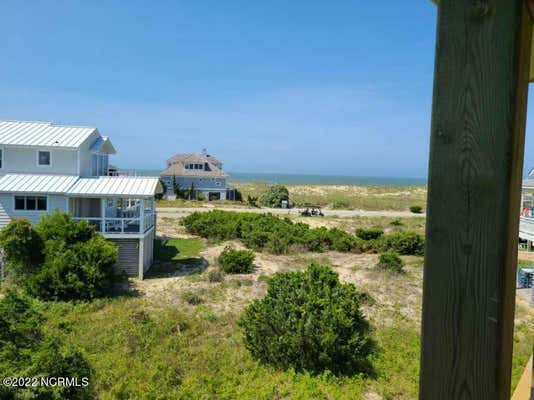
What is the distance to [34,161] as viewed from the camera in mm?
16656

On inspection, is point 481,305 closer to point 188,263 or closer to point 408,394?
point 408,394

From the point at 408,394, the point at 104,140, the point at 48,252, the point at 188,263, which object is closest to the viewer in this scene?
the point at 408,394

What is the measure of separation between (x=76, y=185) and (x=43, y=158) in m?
2.55

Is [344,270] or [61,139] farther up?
[61,139]

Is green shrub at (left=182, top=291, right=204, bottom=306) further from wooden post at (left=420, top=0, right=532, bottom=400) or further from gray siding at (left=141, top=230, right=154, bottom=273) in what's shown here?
wooden post at (left=420, top=0, right=532, bottom=400)

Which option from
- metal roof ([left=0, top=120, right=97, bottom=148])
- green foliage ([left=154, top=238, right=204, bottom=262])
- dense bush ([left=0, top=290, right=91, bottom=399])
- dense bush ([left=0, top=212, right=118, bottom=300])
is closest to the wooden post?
dense bush ([left=0, top=290, right=91, bottom=399])

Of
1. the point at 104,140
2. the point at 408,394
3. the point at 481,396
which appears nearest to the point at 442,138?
the point at 481,396

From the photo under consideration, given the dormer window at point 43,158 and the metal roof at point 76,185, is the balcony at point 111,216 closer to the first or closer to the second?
the metal roof at point 76,185

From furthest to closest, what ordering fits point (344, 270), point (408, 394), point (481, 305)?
point (344, 270)
point (408, 394)
point (481, 305)

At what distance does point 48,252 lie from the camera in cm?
1255

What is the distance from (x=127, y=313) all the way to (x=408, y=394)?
302 inches

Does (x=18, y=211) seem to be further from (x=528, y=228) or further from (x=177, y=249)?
(x=528, y=228)

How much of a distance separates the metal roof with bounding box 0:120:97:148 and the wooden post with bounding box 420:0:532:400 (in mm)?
18074

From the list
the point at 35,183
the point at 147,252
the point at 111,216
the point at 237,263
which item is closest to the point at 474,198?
the point at 237,263
